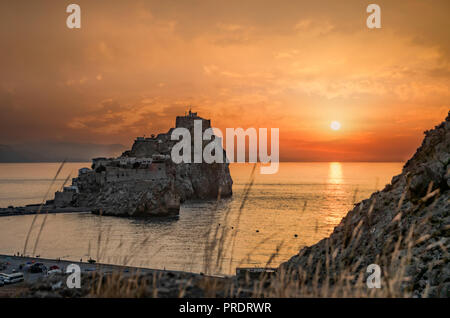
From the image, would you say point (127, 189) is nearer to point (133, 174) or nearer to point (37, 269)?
point (133, 174)

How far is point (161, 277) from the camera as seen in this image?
4773mm

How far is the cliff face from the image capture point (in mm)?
7070

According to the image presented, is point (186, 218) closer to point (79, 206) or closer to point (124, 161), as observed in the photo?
point (124, 161)

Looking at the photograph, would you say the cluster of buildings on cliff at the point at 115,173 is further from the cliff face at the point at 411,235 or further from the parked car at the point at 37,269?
the cliff face at the point at 411,235

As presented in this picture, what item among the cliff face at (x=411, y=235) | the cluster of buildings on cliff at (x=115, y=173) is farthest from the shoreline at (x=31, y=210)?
the cliff face at (x=411, y=235)

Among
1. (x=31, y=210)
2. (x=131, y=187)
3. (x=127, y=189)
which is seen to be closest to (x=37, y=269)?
(x=131, y=187)

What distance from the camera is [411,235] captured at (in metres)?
6.28

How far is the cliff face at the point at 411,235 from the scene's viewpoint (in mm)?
7070

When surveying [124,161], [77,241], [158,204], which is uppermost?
[124,161]

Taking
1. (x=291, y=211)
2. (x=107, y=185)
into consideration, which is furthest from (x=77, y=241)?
(x=291, y=211)

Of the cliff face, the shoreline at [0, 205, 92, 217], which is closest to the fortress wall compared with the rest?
the shoreline at [0, 205, 92, 217]

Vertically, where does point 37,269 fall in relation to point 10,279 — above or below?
below

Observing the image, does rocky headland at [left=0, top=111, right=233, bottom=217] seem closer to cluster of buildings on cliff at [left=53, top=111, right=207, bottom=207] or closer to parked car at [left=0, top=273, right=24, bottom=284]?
cluster of buildings on cliff at [left=53, top=111, right=207, bottom=207]
